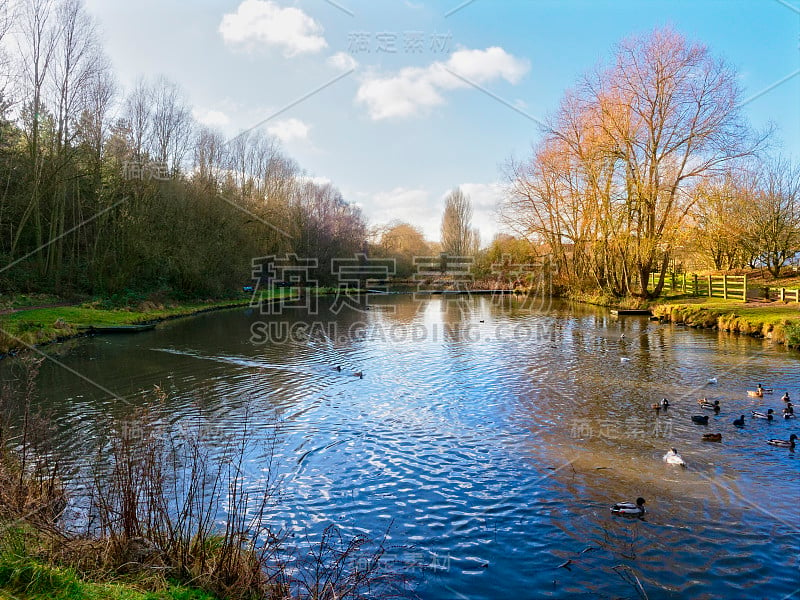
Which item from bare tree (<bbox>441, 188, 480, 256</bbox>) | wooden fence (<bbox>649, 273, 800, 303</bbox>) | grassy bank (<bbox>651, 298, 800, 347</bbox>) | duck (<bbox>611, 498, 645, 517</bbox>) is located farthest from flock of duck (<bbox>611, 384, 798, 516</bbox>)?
bare tree (<bbox>441, 188, 480, 256</bbox>)

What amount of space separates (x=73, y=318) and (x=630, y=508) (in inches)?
871

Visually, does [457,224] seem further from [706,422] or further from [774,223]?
[706,422]

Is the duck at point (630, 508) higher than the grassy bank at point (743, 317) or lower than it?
lower

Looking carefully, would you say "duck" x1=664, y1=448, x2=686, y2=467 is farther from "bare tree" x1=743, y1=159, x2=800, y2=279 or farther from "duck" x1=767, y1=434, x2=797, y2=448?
"bare tree" x1=743, y1=159, x2=800, y2=279

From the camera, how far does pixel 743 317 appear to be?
19953 mm

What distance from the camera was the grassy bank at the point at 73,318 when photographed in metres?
17.1

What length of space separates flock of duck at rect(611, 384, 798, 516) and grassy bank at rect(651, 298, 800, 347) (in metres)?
7.36

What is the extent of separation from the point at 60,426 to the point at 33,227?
20.5m

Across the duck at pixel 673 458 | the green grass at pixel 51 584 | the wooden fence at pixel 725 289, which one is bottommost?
the duck at pixel 673 458

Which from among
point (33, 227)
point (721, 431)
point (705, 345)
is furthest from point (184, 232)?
point (721, 431)

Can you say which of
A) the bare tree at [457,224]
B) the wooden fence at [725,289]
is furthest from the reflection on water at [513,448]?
the bare tree at [457,224]

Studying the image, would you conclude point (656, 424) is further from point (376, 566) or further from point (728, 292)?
point (728, 292)

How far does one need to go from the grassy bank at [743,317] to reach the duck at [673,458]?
11.6 m

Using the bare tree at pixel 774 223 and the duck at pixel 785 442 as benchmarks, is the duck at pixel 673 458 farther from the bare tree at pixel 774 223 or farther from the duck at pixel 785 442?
the bare tree at pixel 774 223
